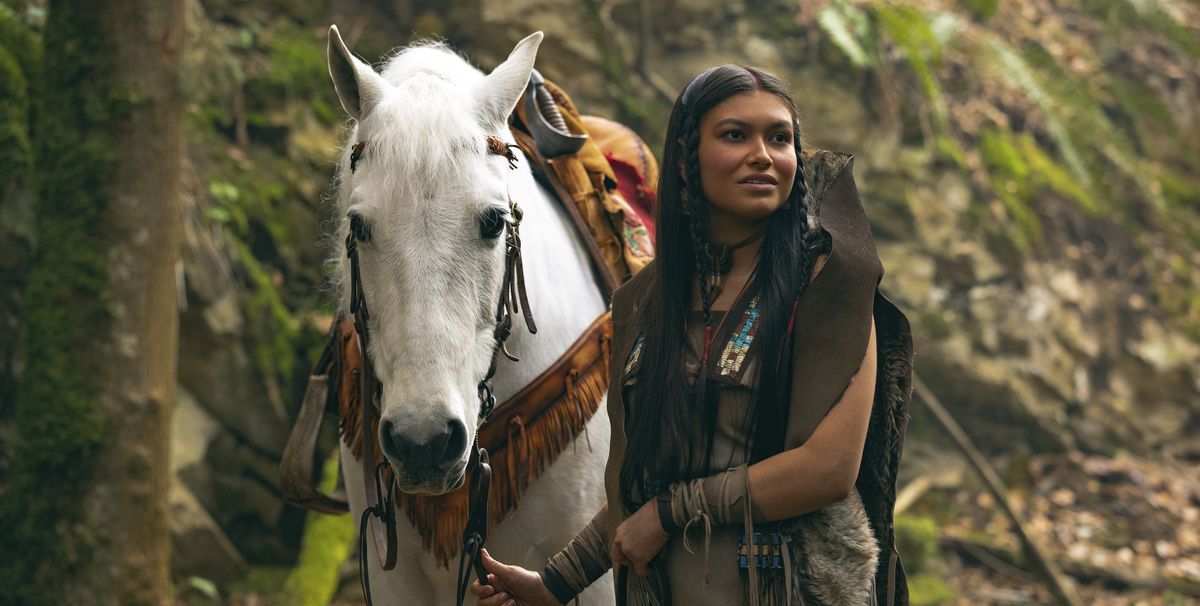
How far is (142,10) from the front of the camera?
413 centimetres

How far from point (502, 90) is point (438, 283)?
0.55 metres

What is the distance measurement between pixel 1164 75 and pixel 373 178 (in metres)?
8.26

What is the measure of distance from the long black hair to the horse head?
1.21 ft

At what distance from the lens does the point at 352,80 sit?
234 centimetres

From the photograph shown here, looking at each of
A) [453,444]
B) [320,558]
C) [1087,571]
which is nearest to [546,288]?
[453,444]

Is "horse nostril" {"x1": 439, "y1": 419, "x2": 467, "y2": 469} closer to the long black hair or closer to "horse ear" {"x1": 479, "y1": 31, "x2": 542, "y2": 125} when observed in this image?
the long black hair

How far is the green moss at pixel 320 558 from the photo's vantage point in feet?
15.3

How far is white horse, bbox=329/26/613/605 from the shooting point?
2.03 meters

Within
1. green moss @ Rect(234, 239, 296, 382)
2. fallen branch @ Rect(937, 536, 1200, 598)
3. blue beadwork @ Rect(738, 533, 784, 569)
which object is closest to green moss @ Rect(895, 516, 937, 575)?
fallen branch @ Rect(937, 536, 1200, 598)

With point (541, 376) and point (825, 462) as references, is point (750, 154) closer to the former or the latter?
point (825, 462)

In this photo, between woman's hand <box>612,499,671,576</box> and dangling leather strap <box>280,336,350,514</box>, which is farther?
dangling leather strap <box>280,336,350,514</box>

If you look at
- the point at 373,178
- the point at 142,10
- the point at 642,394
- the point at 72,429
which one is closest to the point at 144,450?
the point at 72,429

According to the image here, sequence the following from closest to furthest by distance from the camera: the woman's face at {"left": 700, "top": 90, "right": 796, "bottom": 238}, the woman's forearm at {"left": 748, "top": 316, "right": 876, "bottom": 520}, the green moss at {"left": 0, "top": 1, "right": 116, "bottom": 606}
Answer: the woman's forearm at {"left": 748, "top": 316, "right": 876, "bottom": 520} → the woman's face at {"left": 700, "top": 90, "right": 796, "bottom": 238} → the green moss at {"left": 0, "top": 1, "right": 116, "bottom": 606}

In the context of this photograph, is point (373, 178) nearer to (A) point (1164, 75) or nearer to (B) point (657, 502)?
(B) point (657, 502)
